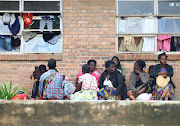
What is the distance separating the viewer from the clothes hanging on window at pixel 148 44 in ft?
24.2

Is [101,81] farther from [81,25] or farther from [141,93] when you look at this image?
[81,25]

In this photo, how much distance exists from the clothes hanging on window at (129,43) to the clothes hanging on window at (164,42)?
2.17ft

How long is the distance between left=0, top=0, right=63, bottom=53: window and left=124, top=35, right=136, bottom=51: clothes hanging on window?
1.71 m

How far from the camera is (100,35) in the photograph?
7.39m

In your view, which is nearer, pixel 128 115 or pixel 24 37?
pixel 128 115

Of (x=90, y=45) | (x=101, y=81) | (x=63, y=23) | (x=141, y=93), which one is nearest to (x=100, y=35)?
(x=90, y=45)

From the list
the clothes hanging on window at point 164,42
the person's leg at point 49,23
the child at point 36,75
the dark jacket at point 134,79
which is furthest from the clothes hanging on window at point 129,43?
the child at point 36,75

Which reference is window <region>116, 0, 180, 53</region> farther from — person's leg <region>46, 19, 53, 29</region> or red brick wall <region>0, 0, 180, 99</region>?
person's leg <region>46, 19, 53, 29</region>

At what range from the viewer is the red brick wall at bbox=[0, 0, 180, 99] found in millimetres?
7340

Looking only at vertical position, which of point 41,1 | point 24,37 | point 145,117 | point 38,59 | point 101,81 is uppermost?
point 41,1

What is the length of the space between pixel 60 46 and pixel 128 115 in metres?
3.03

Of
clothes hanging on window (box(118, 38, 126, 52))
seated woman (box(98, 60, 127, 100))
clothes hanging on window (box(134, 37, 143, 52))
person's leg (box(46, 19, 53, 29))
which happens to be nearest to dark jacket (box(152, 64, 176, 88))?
seated woman (box(98, 60, 127, 100))

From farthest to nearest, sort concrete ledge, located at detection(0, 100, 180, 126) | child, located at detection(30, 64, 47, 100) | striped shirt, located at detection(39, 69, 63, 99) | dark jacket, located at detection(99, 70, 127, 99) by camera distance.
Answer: child, located at detection(30, 64, 47, 100) → dark jacket, located at detection(99, 70, 127, 99) → striped shirt, located at detection(39, 69, 63, 99) → concrete ledge, located at detection(0, 100, 180, 126)

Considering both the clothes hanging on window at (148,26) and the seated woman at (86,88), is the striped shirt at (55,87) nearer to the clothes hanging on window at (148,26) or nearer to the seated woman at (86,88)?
the seated woman at (86,88)
